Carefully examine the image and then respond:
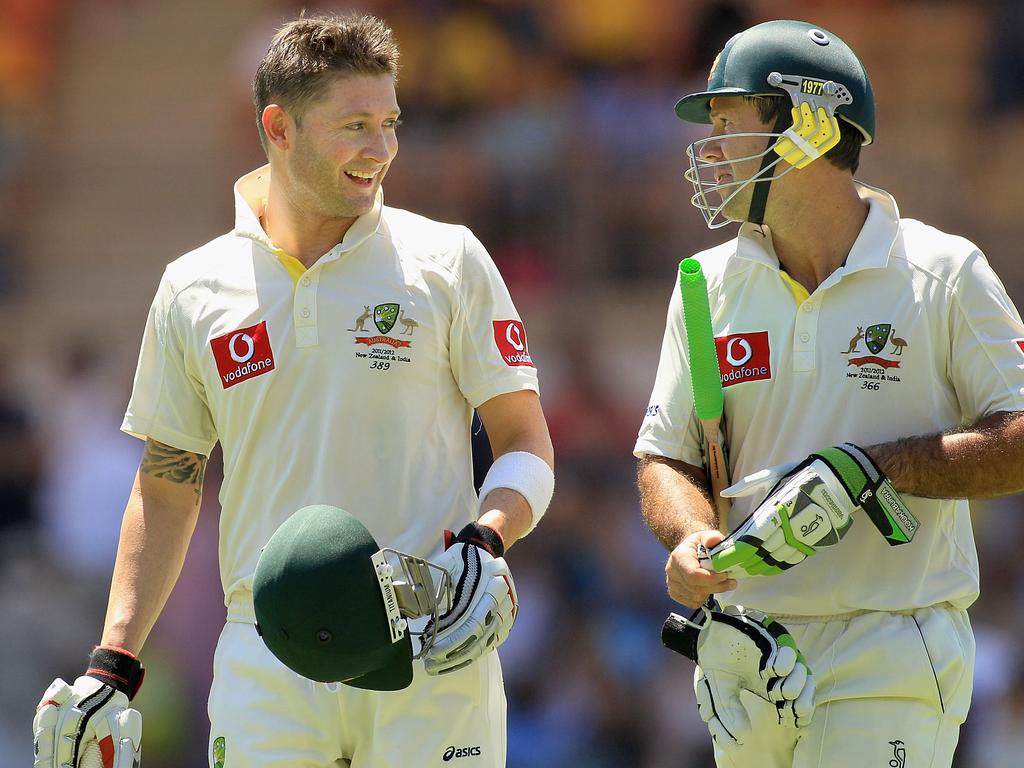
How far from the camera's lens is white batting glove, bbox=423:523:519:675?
11.3 ft

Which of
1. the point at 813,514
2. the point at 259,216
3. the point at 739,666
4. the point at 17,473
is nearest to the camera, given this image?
the point at 813,514

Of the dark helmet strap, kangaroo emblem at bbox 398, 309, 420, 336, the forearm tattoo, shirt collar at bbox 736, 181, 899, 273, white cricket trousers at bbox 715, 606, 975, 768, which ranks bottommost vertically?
white cricket trousers at bbox 715, 606, 975, 768

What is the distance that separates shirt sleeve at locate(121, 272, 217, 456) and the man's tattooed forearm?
2 cm

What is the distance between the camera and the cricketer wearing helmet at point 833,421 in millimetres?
3570

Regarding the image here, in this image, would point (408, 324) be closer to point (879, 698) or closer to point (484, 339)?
point (484, 339)

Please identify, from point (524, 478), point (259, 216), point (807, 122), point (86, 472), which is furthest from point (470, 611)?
point (86, 472)

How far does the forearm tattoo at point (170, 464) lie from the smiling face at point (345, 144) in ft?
2.30

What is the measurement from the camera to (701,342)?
3.83 meters

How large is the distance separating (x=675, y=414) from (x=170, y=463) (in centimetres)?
127

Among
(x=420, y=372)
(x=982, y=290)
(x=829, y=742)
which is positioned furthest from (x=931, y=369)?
(x=420, y=372)

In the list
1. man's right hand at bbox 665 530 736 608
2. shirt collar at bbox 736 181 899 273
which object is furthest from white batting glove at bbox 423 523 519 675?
shirt collar at bbox 736 181 899 273

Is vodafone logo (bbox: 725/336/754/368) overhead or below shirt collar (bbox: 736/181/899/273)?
below

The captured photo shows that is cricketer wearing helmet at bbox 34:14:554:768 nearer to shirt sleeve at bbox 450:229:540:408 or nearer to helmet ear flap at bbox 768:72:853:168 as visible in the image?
shirt sleeve at bbox 450:229:540:408

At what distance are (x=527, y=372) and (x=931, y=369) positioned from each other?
957 millimetres
